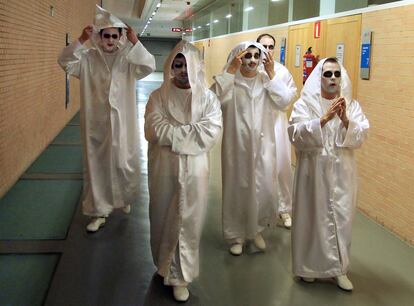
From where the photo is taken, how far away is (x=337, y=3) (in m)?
5.52

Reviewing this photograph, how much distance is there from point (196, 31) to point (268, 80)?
1750 centimetres

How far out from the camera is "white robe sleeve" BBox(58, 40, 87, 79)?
3754 mm

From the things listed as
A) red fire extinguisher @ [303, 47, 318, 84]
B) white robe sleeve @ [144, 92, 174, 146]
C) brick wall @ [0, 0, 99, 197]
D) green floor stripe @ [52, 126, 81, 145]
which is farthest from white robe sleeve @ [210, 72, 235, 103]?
green floor stripe @ [52, 126, 81, 145]

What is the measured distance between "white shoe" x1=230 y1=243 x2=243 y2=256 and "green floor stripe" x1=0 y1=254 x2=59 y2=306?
4.25 feet

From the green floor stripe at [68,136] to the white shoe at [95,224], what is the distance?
4108 millimetres

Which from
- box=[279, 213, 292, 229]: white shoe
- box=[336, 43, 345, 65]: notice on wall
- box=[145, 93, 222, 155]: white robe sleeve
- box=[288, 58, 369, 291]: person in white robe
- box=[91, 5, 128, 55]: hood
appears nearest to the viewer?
box=[145, 93, 222, 155]: white robe sleeve

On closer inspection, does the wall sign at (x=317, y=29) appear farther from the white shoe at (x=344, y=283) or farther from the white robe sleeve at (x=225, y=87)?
the white shoe at (x=344, y=283)

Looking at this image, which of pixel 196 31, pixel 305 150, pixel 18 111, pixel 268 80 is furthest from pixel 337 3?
pixel 196 31

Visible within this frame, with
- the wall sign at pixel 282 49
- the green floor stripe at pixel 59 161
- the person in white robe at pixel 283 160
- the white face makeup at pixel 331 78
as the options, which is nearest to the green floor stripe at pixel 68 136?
the green floor stripe at pixel 59 161

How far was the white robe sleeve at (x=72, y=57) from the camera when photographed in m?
3.75

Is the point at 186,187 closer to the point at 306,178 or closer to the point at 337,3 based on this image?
the point at 306,178

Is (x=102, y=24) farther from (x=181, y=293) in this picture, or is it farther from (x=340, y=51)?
(x=340, y=51)

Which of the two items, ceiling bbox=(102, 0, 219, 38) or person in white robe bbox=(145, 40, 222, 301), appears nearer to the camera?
person in white robe bbox=(145, 40, 222, 301)

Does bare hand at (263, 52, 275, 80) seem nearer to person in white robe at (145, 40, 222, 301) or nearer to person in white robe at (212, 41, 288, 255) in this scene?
person in white robe at (212, 41, 288, 255)
